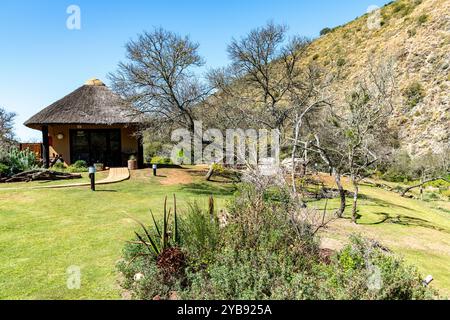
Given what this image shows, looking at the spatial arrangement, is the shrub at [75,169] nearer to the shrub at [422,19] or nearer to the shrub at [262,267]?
the shrub at [262,267]

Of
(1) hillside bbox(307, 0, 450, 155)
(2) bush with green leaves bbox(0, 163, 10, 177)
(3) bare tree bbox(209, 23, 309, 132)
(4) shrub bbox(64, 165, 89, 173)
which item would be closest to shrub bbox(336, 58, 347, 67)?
(1) hillside bbox(307, 0, 450, 155)

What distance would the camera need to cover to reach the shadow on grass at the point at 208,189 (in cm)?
1400

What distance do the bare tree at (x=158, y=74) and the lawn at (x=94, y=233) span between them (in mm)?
4245

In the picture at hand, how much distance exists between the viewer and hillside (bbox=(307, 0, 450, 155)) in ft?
105

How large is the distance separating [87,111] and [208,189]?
10022mm

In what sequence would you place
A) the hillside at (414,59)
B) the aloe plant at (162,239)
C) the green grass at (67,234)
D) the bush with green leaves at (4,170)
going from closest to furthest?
the green grass at (67,234)
the aloe plant at (162,239)
the bush with green leaves at (4,170)
the hillside at (414,59)

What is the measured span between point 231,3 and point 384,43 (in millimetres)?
36895

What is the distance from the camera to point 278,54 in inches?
788

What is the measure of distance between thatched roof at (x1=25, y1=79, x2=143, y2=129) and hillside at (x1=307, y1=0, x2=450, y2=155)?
1709cm

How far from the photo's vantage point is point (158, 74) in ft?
53.8

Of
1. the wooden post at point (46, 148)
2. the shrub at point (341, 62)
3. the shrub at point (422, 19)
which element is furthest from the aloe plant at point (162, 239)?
the shrub at point (422, 19)

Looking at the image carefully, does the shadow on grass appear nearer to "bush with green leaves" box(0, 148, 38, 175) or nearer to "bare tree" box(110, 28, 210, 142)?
"bare tree" box(110, 28, 210, 142)

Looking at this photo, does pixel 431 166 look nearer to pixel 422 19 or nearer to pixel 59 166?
pixel 59 166
